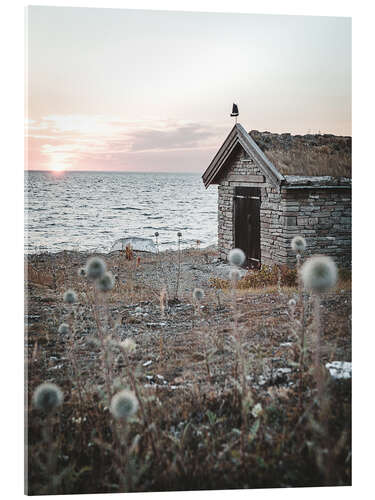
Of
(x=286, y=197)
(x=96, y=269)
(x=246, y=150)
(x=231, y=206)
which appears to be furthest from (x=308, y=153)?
(x=96, y=269)

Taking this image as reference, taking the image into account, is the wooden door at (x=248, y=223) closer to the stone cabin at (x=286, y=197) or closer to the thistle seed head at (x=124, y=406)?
the stone cabin at (x=286, y=197)

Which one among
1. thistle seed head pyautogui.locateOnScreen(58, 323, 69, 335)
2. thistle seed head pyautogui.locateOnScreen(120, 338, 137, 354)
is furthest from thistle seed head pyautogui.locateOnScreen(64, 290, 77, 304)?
thistle seed head pyautogui.locateOnScreen(120, 338, 137, 354)

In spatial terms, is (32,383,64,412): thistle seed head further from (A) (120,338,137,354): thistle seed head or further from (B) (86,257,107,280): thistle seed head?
(B) (86,257,107,280): thistle seed head

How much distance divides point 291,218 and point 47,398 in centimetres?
268

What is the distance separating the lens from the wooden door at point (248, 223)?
4.62 meters

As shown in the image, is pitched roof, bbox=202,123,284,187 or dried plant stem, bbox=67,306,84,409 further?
pitched roof, bbox=202,123,284,187

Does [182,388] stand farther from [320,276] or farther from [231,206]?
[231,206]

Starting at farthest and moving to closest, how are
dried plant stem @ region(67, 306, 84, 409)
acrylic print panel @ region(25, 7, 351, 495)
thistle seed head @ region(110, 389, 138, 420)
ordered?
dried plant stem @ region(67, 306, 84, 409)
acrylic print panel @ region(25, 7, 351, 495)
thistle seed head @ region(110, 389, 138, 420)

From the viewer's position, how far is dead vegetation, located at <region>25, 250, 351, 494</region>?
3287 millimetres

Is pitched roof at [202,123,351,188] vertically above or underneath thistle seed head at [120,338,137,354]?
above

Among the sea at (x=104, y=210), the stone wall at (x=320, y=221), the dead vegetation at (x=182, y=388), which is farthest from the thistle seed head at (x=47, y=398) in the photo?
the stone wall at (x=320, y=221)

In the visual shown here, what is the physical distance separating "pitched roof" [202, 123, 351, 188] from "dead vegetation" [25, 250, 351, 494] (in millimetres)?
1069

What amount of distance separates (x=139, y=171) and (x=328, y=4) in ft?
7.31

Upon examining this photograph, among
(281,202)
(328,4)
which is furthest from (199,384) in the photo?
(328,4)
